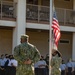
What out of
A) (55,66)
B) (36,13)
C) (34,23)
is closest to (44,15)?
(36,13)

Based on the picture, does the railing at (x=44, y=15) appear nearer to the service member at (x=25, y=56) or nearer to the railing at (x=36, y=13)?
the railing at (x=36, y=13)

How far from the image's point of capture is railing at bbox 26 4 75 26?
925 inches

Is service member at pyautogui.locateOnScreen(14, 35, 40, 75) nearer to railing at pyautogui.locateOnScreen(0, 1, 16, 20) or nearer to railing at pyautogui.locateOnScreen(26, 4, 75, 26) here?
railing at pyautogui.locateOnScreen(0, 1, 16, 20)

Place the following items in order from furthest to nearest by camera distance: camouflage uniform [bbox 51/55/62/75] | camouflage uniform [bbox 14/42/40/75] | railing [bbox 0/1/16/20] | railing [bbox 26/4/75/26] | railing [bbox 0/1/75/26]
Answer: railing [bbox 26/4/75/26], railing [bbox 0/1/75/26], railing [bbox 0/1/16/20], camouflage uniform [bbox 51/55/62/75], camouflage uniform [bbox 14/42/40/75]

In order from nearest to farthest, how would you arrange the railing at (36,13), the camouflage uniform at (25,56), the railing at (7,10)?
1. the camouflage uniform at (25,56)
2. the railing at (7,10)
3. the railing at (36,13)

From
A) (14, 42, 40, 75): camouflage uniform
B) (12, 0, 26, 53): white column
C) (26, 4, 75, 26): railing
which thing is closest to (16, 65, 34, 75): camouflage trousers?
(14, 42, 40, 75): camouflage uniform

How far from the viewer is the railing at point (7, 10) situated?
22.2m

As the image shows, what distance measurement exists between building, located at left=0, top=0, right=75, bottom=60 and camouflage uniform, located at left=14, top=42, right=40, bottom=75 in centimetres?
1186

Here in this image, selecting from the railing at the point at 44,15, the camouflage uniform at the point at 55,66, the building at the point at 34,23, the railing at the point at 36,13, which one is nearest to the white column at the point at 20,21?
the building at the point at 34,23

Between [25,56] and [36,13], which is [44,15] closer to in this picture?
[36,13]

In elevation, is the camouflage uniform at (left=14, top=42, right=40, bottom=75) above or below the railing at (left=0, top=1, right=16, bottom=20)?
below

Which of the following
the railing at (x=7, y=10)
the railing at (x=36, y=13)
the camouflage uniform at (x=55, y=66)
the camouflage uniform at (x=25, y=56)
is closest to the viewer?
the camouflage uniform at (x=25, y=56)

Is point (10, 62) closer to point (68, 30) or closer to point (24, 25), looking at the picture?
point (24, 25)

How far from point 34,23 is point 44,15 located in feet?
4.06
